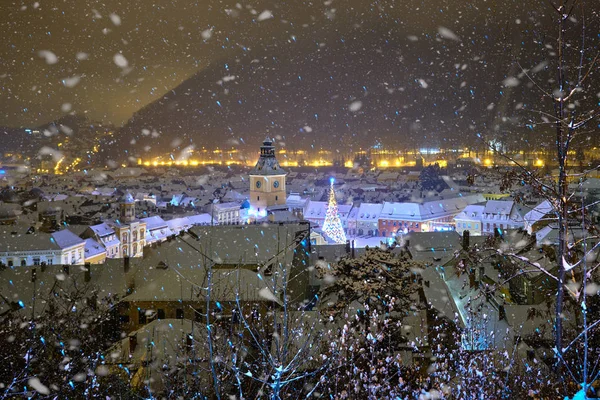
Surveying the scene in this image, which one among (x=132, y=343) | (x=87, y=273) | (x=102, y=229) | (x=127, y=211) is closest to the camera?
(x=132, y=343)

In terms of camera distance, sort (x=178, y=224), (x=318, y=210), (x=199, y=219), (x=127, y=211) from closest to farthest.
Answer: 1. (x=127, y=211)
2. (x=178, y=224)
3. (x=199, y=219)
4. (x=318, y=210)

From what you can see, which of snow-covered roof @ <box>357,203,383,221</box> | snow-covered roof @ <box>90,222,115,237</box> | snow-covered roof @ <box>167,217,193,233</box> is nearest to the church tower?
snow-covered roof @ <box>90,222,115,237</box>

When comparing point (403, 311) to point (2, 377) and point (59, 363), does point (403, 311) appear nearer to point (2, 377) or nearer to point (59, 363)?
point (59, 363)

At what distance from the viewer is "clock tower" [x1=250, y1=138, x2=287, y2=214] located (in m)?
63.8

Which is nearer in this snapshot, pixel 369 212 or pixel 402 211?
pixel 402 211

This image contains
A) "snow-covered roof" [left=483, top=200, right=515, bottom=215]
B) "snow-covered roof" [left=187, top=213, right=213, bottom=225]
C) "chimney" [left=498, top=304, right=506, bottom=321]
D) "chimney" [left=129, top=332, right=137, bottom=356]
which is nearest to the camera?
"chimney" [left=129, top=332, right=137, bottom=356]

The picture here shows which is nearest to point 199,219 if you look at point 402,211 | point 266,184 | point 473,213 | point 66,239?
point 266,184

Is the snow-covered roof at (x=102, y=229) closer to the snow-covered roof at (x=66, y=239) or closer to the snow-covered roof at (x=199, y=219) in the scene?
the snow-covered roof at (x=66, y=239)

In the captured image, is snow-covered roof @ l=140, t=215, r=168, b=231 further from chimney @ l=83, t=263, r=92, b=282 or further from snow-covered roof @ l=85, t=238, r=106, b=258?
chimney @ l=83, t=263, r=92, b=282

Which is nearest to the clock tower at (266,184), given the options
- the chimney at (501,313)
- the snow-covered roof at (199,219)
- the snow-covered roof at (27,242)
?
the snow-covered roof at (199,219)

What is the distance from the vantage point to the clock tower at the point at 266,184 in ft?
209

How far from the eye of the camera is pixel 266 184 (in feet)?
209

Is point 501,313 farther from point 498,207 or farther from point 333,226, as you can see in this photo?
point 498,207

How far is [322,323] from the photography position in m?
16.2
